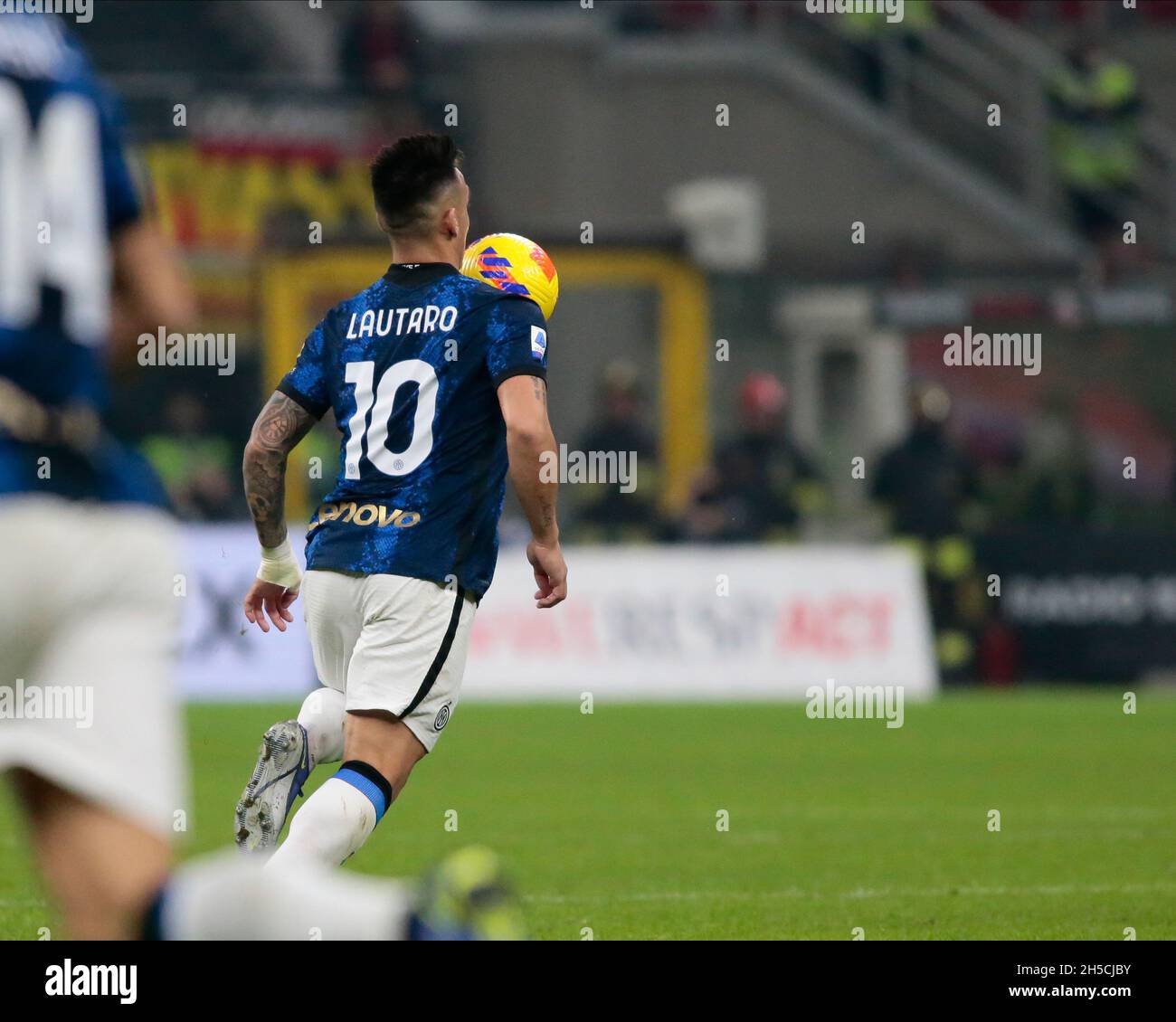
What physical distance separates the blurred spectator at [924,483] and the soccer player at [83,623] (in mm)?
14761

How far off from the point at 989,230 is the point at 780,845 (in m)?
15.2

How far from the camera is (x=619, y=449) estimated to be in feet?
60.7

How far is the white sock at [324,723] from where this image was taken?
596 centimetres

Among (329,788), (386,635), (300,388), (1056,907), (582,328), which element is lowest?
(1056,907)

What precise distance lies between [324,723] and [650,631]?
36.1 feet

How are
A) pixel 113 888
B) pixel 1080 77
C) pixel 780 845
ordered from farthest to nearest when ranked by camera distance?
pixel 1080 77 < pixel 780 845 < pixel 113 888
